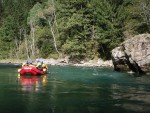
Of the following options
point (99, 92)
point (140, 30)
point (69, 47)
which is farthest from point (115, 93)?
point (69, 47)

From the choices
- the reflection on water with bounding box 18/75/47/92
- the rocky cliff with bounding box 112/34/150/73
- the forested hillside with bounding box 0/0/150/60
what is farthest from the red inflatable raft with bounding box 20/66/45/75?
the forested hillside with bounding box 0/0/150/60

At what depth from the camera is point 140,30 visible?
56781 millimetres

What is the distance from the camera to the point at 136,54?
3694 cm

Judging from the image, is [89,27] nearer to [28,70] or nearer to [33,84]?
[28,70]

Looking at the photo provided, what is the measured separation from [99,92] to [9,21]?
75222mm

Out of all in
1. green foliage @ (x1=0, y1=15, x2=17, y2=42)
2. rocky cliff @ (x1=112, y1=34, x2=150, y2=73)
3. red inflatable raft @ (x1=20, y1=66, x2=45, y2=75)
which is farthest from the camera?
green foliage @ (x1=0, y1=15, x2=17, y2=42)

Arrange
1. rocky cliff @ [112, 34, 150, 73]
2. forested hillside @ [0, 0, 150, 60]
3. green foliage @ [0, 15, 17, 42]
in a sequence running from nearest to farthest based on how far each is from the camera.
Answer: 1. rocky cliff @ [112, 34, 150, 73]
2. forested hillside @ [0, 0, 150, 60]
3. green foliage @ [0, 15, 17, 42]

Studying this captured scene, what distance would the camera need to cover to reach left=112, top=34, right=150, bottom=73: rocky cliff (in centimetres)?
3616

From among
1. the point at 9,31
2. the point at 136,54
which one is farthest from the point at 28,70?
the point at 9,31

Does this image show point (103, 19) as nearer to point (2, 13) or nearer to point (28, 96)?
point (28, 96)

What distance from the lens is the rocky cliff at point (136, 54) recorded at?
3616cm

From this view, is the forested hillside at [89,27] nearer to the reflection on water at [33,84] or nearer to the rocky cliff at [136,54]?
the rocky cliff at [136,54]

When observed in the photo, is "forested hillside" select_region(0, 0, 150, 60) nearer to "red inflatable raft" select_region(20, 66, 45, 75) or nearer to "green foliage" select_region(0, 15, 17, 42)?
"green foliage" select_region(0, 15, 17, 42)

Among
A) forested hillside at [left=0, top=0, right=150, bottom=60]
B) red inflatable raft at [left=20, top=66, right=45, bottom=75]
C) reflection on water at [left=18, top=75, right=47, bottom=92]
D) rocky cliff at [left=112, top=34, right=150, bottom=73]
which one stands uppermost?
forested hillside at [left=0, top=0, right=150, bottom=60]
